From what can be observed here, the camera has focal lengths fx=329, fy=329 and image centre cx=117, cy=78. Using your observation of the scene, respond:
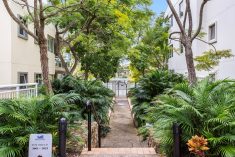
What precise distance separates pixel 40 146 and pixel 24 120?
1.23 metres

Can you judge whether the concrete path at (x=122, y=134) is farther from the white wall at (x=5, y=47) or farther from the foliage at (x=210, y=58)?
the white wall at (x=5, y=47)

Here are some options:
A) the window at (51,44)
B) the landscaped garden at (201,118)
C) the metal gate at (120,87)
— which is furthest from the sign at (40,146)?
the metal gate at (120,87)

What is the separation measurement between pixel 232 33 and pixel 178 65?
11320 millimetres

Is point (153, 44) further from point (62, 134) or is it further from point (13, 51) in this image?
point (62, 134)

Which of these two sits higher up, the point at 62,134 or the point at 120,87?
the point at 62,134

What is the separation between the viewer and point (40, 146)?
4.34 metres

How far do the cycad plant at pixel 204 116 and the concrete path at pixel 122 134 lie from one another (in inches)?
215

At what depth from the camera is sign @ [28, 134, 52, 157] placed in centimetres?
432

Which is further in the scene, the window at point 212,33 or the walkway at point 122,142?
the window at point 212,33

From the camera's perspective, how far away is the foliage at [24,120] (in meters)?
5.23

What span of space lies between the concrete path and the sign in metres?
7.06

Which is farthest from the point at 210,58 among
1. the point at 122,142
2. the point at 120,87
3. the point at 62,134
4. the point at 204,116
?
the point at 120,87

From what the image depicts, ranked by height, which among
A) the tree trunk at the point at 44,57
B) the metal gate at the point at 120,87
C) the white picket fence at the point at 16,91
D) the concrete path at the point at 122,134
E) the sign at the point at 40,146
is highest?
the tree trunk at the point at 44,57

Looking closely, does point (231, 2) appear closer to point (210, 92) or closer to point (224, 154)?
point (210, 92)
